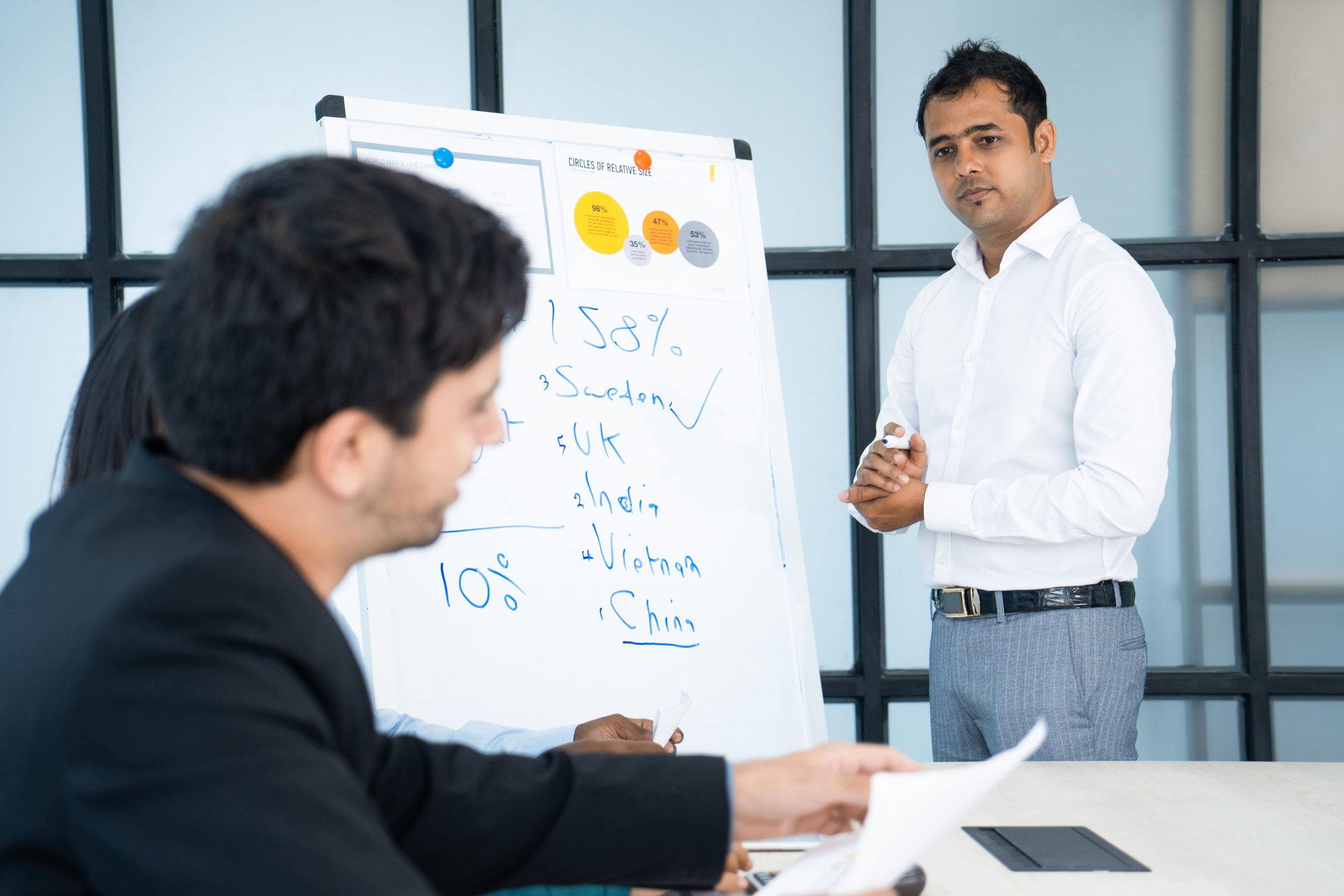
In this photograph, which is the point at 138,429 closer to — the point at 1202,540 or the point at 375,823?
the point at 375,823

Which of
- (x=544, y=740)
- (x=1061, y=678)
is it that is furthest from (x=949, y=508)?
(x=544, y=740)

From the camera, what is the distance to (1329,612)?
2.96 metres

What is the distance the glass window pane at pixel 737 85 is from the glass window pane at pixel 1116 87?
174mm

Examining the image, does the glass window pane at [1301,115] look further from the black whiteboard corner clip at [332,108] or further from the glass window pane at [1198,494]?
the black whiteboard corner clip at [332,108]

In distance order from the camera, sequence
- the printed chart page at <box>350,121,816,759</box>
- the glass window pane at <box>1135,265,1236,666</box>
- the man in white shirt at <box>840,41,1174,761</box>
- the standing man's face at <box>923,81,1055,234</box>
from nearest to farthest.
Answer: the printed chart page at <box>350,121,816,759</box> → the man in white shirt at <box>840,41,1174,761</box> → the standing man's face at <box>923,81,1055,234</box> → the glass window pane at <box>1135,265,1236,666</box>

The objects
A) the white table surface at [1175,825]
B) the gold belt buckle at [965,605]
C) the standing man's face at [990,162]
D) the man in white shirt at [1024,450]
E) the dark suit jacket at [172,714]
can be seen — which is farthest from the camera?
the standing man's face at [990,162]

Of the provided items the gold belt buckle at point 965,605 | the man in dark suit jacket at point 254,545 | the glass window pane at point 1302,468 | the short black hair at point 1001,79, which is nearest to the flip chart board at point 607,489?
the gold belt buckle at point 965,605

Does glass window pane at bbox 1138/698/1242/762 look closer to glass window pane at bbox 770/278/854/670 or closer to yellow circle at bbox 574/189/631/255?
glass window pane at bbox 770/278/854/670

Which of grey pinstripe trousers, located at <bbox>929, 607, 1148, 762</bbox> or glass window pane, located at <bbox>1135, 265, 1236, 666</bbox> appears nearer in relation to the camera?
grey pinstripe trousers, located at <bbox>929, 607, 1148, 762</bbox>

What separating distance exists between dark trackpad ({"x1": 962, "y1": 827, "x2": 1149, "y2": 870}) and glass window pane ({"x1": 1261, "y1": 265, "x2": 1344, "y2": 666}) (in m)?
2.18

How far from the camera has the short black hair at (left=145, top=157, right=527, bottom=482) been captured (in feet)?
1.87

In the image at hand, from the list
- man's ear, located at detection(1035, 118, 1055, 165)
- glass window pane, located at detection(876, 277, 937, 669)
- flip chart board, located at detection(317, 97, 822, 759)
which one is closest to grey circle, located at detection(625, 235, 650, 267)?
flip chart board, located at detection(317, 97, 822, 759)

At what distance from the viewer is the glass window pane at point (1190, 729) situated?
9.74 feet

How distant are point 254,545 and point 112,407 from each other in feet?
2.05
